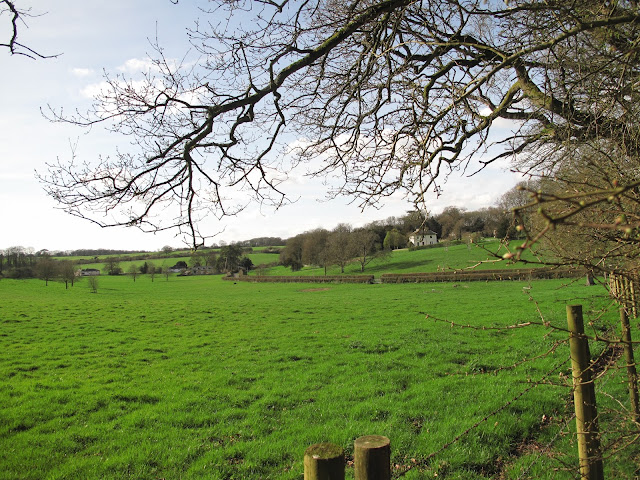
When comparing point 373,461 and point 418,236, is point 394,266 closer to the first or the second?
point 418,236

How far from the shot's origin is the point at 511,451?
4.91 meters

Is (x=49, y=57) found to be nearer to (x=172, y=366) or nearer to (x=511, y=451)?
(x=511, y=451)

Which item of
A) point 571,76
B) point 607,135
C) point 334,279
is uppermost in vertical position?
point 571,76

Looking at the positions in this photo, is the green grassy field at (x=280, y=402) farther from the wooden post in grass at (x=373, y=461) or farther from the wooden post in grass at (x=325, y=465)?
the wooden post in grass at (x=325, y=465)

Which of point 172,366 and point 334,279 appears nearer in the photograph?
point 172,366

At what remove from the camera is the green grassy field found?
4.78 meters

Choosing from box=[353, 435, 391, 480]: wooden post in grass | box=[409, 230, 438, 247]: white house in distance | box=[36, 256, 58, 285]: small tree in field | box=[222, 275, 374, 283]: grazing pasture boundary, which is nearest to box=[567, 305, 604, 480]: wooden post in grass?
box=[353, 435, 391, 480]: wooden post in grass

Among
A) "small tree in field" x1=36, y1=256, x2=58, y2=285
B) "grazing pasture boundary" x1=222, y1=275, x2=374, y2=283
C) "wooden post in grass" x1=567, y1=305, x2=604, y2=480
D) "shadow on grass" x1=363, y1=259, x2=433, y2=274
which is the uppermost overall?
"small tree in field" x1=36, y1=256, x2=58, y2=285

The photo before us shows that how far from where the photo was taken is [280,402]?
273 inches

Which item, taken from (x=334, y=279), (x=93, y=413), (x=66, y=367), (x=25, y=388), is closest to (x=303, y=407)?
(x=93, y=413)

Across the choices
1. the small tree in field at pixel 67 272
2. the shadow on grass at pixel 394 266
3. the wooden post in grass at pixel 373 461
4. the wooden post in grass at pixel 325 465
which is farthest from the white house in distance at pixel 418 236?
the small tree in field at pixel 67 272

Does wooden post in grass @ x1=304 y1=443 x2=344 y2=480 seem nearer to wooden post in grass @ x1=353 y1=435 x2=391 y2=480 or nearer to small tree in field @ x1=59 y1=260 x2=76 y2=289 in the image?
wooden post in grass @ x1=353 y1=435 x2=391 y2=480

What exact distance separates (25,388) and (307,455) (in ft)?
28.1

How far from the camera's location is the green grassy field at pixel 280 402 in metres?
4.78
